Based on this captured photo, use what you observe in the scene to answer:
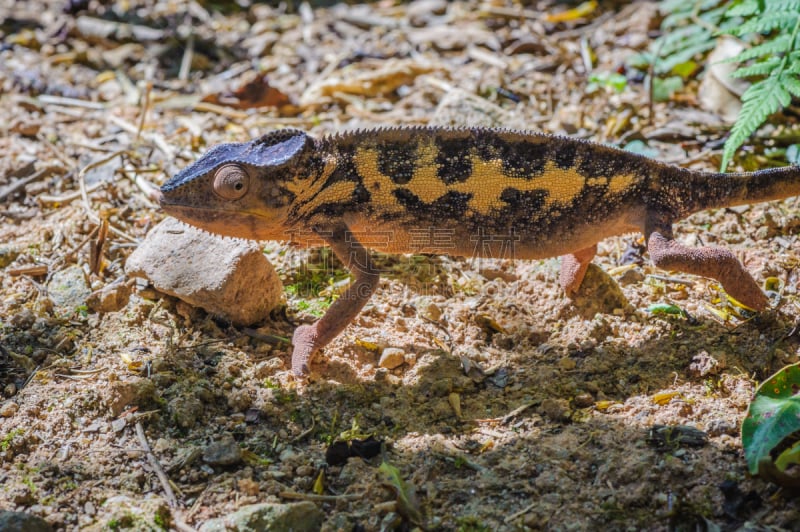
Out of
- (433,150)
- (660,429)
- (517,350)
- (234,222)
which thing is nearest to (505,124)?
(433,150)

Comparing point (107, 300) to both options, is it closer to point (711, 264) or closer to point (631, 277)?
point (631, 277)

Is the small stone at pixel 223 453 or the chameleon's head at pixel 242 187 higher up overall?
the chameleon's head at pixel 242 187

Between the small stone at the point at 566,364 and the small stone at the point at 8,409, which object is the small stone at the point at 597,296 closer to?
the small stone at the point at 566,364

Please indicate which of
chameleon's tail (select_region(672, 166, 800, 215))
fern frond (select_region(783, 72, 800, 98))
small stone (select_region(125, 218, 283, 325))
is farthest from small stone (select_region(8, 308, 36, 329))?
fern frond (select_region(783, 72, 800, 98))

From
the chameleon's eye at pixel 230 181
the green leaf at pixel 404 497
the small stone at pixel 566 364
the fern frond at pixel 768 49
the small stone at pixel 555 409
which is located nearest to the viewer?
the green leaf at pixel 404 497

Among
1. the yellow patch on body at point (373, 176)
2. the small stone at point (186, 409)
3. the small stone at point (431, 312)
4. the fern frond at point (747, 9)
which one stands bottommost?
the small stone at point (431, 312)

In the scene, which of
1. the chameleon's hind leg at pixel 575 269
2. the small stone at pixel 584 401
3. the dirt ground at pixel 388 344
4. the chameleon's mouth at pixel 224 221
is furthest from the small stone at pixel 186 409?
the chameleon's hind leg at pixel 575 269

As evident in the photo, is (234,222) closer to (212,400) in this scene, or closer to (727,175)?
(212,400)
